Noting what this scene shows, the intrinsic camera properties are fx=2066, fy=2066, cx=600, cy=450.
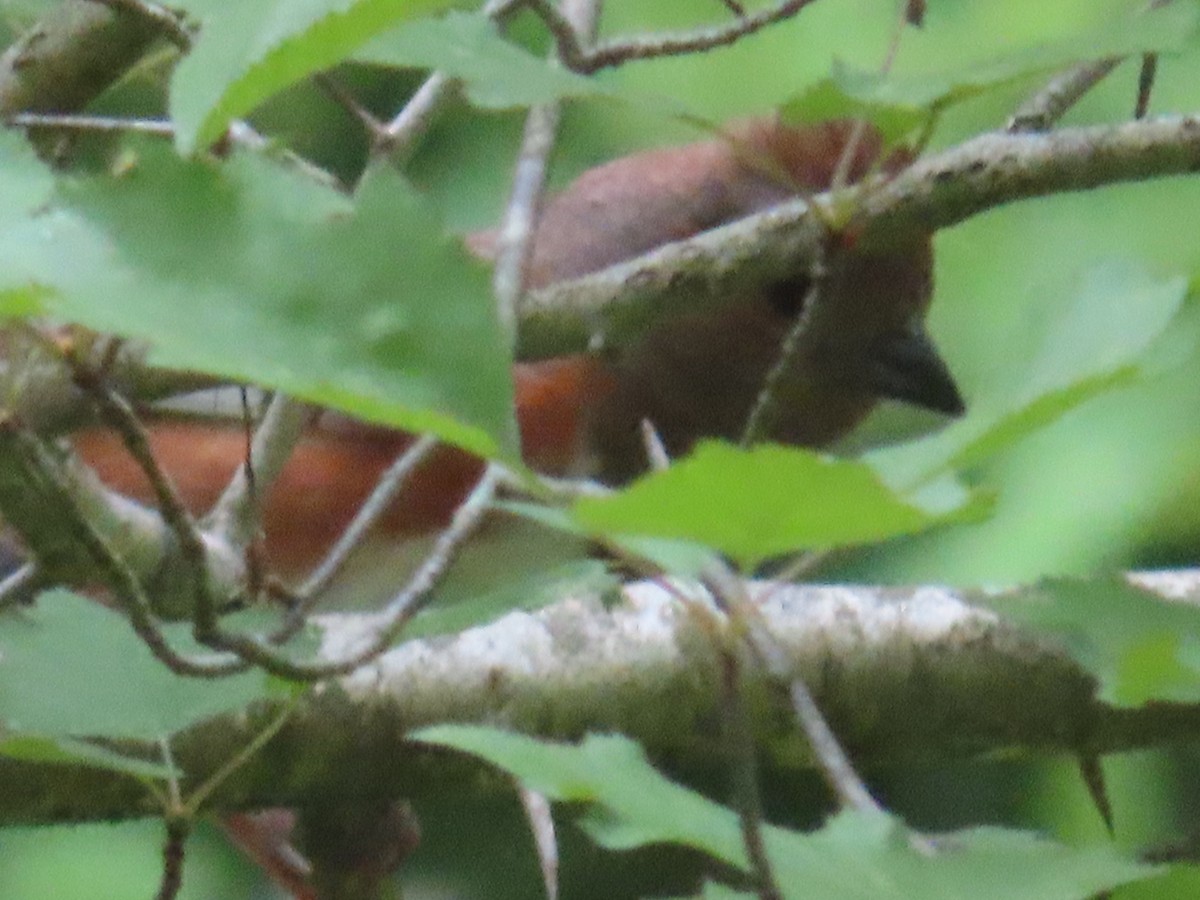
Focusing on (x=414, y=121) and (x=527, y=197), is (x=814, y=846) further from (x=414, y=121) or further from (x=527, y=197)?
(x=414, y=121)

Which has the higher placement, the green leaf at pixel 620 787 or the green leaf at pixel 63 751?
the green leaf at pixel 620 787

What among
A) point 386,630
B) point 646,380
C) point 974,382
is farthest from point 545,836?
point 974,382

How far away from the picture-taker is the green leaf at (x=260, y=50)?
1.63 feet

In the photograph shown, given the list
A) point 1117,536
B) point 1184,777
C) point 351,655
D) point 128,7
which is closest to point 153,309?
point 351,655

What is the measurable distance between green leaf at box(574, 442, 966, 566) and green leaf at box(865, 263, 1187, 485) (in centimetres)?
4

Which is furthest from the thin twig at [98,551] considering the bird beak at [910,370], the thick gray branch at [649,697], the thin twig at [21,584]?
the bird beak at [910,370]

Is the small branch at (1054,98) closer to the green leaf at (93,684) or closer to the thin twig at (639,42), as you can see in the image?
the thin twig at (639,42)

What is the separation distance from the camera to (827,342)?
1754 millimetres

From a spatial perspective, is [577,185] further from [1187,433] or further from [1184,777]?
[1184,777]

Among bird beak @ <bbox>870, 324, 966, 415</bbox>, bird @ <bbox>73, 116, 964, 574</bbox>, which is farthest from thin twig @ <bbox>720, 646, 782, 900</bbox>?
bird beak @ <bbox>870, 324, 966, 415</bbox>

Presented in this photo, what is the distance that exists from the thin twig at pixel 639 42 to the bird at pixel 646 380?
2.24 ft

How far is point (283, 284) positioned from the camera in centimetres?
47

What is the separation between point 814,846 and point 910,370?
1215 mm

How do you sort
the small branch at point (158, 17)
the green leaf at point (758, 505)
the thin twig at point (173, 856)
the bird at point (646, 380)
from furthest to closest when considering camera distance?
1. the bird at point (646, 380)
2. the small branch at point (158, 17)
3. the thin twig at point (173, 856)
4. the green leaf at point (758, 505)
